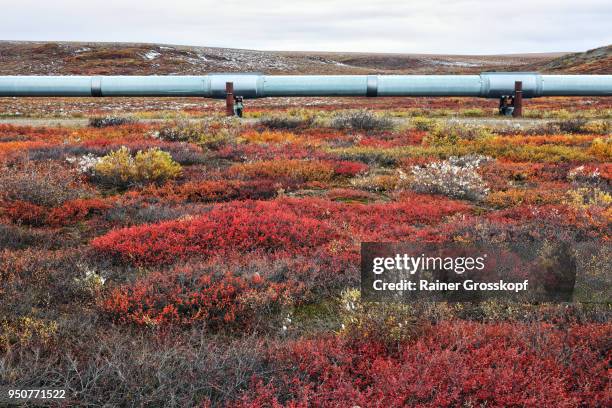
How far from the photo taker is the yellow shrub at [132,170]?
10.9 m

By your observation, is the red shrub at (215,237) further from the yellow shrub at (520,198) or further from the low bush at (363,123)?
the low bush at (363,123)

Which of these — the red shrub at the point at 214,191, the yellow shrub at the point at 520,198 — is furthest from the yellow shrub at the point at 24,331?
the yellow shrub at the point at 520,198

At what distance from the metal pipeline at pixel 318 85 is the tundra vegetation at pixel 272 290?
493 inches

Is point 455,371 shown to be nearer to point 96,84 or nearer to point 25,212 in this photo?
point 25,212

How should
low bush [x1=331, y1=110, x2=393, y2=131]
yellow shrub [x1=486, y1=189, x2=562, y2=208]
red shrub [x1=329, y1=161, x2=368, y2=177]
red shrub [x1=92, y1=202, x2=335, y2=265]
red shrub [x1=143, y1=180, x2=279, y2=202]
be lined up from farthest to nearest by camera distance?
low bush [x1=331, y1=110, x2=393, y2=131] → red shrub [x1=329, y1=161, x2=368, y2=177] → red shrub [x1=143, y1=180, x2=279, y2=202] → yellow shrub [x1=486, y1=189, x2=562, y2=208] → red shrub [x1=92, y1=202, x2=335, y2=265]

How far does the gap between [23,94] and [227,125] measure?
13.6m

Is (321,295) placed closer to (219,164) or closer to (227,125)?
(219,164)

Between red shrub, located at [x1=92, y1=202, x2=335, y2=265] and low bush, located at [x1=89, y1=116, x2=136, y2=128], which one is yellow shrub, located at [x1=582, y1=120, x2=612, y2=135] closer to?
red shrub, located at [x1=92, y1=202, x2=335, y2=265]

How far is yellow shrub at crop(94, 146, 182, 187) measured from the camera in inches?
428

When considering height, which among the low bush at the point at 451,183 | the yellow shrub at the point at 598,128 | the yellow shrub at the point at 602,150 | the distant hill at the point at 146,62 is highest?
the distant hill at the point at 146,62

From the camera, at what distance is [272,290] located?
5562mm

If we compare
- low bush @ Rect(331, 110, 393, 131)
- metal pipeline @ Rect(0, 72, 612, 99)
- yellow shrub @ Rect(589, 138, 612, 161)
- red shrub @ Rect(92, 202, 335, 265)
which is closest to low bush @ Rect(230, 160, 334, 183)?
red shrub @ Rect(92, 202, 335, 265)

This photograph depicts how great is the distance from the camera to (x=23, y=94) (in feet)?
85.1

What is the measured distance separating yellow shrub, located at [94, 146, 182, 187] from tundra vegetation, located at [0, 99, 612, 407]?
41mm
